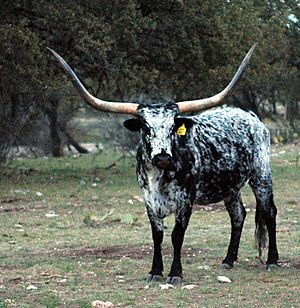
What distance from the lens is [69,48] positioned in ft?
68.8

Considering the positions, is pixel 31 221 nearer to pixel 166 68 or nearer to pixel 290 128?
pixel 166 68

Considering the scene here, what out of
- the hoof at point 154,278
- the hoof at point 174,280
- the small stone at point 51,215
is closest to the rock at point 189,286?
the hoof at point 174,280

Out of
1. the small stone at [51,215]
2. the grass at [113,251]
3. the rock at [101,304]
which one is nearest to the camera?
the rock at [101,304]

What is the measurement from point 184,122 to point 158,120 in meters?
0.36

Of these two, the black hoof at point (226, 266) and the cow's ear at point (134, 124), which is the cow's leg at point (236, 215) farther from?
the cow's ear at point (134, 124)

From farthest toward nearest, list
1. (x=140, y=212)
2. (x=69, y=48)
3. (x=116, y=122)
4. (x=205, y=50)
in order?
(x=116, y=122)
(x=205, y=50)
(x=69, y=48)
(x=140, y=212)

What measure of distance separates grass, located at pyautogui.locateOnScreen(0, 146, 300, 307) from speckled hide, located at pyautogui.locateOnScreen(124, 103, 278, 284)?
Result: 490 mm

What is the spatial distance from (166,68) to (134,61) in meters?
0.76

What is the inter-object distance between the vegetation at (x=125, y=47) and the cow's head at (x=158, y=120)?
9022mm

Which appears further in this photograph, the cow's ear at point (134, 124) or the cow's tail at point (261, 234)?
the cow's tail at point (261, 234)

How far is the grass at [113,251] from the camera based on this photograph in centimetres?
914

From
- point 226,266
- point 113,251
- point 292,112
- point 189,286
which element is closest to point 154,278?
point 189,286

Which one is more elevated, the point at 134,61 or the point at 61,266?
the point at 134,61

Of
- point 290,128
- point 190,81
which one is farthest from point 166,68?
point 290,128
